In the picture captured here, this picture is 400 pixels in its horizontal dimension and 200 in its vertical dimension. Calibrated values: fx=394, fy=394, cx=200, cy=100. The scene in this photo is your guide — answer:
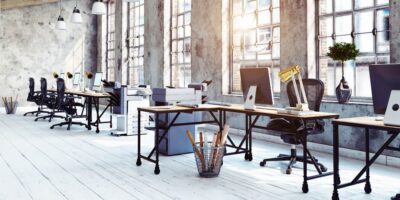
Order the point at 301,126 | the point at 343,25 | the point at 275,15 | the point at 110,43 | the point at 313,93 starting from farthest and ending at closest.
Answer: the point at 110,43 → the point at 275,15 → the point at 343,25 → the point at 313,93 → the point at 301,126

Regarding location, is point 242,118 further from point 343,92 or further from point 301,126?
point 301,126

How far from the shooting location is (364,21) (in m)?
5.41

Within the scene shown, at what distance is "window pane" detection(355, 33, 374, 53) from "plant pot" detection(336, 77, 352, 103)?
1.83 ft

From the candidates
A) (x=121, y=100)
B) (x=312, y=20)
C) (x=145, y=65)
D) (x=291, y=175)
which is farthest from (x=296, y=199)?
(x=145, y=65)

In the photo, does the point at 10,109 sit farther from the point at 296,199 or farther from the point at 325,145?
the point at 296,199

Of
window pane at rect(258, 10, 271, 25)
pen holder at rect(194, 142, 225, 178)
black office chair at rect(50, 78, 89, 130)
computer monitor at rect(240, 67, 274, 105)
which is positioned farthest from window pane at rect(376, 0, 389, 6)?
black office chair at rect(50, 78, 89, 130)

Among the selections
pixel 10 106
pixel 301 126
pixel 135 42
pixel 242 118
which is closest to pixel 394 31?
pixel 301 126

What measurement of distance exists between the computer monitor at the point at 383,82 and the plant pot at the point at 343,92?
6.14 feet

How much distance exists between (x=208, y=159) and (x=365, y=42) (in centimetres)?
281

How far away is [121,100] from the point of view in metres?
7.64

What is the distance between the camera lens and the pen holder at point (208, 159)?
4348 mm

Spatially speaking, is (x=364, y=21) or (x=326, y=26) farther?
(x=326, y=26)

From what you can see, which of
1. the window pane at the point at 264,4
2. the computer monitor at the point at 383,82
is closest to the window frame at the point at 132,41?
the window pane at the point at 264,4

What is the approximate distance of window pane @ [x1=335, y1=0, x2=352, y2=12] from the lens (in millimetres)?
5621
